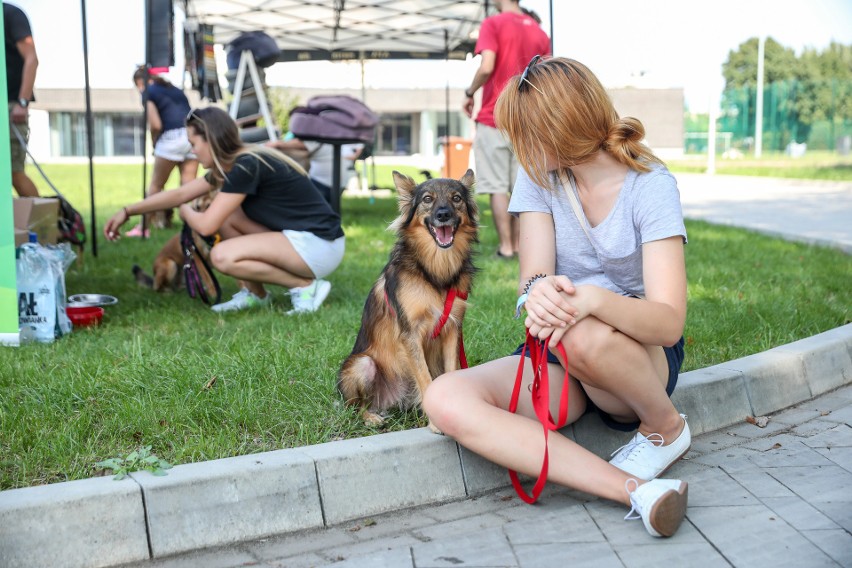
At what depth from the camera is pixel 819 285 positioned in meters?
→ 6.20

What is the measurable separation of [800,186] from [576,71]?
1737cm

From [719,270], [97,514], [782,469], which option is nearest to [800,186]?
[719,270]

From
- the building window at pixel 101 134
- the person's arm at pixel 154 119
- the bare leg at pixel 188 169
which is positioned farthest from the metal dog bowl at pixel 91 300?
the building window at pixel 101 134

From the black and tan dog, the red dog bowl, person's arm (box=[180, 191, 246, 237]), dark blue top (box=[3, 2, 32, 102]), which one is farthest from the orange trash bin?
the black and tan dog

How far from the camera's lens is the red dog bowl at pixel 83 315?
210 inches

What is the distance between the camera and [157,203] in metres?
5.86

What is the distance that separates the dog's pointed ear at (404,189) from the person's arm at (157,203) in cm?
244

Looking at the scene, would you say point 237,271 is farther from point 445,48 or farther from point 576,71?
point 445,48

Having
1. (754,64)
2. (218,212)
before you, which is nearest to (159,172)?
(218,212)

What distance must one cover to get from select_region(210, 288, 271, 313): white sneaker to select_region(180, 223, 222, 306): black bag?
5.6 inches

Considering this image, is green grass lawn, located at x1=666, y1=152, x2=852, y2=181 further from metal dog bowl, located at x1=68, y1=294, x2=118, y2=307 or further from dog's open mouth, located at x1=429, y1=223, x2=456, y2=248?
dog's open mouth, located at x1=429, y1=223, x2=456, y2=248

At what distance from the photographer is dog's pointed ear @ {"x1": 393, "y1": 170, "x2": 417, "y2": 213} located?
12.7ft

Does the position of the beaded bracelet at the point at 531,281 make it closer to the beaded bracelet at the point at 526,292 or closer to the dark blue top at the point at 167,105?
the beaded bracelet at the point at 526,292

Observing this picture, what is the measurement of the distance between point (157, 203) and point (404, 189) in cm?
263
